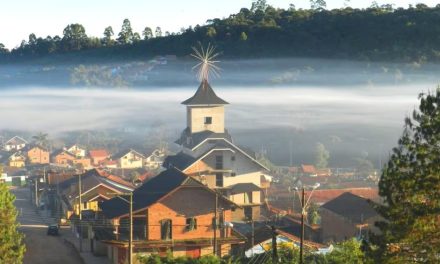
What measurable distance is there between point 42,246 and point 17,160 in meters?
21.7

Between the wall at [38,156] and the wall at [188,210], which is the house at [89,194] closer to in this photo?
the wall at [188,210]

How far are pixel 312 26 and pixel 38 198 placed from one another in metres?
55.0

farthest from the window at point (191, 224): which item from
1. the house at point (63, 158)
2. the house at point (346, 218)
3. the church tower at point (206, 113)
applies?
the house at point (63, 158)

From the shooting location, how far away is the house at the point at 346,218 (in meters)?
13.7

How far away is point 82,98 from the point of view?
8975 centimetres

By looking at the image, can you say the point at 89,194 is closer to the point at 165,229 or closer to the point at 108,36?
the point at 165,229

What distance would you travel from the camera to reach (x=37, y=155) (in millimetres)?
35406

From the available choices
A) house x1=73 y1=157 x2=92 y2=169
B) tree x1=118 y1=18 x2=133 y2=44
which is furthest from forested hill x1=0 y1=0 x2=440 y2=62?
house x1=73 y1=157 x2=92 y2=169

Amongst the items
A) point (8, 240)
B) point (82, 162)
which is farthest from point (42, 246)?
point (82, 162)

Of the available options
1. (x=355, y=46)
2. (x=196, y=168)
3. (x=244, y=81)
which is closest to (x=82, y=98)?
(x=244, y=81)

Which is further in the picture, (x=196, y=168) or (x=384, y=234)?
(x=196, y=168)

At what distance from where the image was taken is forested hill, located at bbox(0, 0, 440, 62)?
6544 cm

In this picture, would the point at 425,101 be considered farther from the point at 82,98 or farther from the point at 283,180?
the point at 82,98

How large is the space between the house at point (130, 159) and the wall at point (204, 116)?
8717 mm
